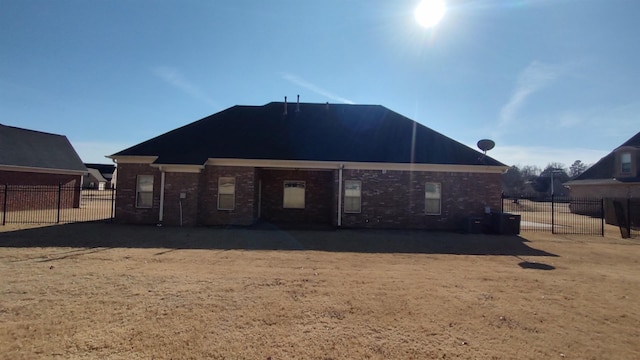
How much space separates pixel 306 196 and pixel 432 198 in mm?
6647

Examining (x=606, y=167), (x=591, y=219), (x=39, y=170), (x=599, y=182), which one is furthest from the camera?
(x=606, y=167)

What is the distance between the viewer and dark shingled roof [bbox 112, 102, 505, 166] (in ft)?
57.1

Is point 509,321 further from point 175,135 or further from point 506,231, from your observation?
point 175,135

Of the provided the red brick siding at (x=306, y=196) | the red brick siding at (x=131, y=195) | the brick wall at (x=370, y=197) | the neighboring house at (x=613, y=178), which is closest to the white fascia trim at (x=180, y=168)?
the brick wall at (x=370, y=197)

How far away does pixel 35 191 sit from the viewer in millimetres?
23156

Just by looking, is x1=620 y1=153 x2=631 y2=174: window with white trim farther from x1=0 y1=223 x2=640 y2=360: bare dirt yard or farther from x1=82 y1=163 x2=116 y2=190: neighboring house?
x1=82 y1=163 x2=116 y2=190: neighboring house

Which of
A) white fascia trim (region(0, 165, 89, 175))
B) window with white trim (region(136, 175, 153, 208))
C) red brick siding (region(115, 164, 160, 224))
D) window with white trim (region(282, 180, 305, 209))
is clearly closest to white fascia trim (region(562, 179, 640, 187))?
window with white trim (region(282, 180, 305, 209))

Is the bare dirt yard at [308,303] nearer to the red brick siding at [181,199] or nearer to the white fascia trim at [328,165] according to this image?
the red brick siding at [181,199]

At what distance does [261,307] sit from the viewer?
18.5 ft

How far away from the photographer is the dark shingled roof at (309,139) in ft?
57.1

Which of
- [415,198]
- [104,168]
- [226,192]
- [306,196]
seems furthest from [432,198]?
[104,168]

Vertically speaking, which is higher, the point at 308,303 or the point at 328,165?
the point at 328,165

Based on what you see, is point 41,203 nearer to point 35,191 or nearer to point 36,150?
point 35,191

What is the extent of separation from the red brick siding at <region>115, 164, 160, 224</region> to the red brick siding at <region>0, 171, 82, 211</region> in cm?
508
